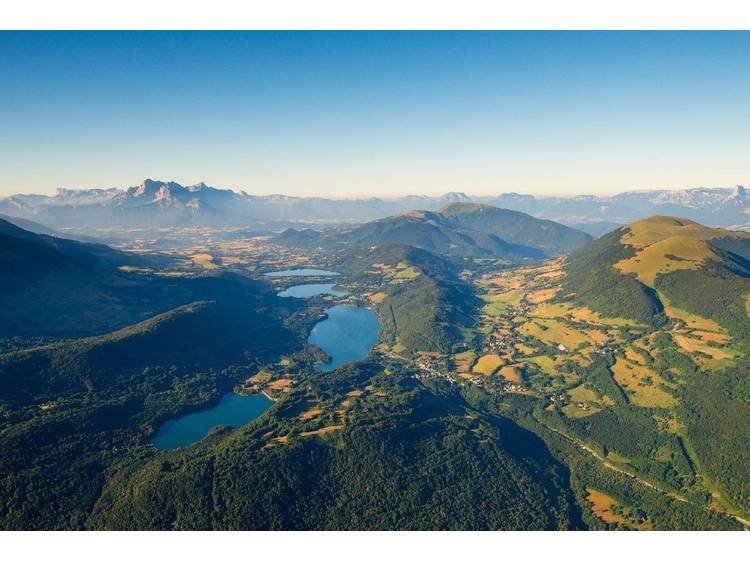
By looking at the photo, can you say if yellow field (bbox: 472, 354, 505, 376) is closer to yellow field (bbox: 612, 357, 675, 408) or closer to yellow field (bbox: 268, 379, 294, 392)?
yellow field (bbox: 612, 357, 675, 408)

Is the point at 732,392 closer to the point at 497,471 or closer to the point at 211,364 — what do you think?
the point at 497,471

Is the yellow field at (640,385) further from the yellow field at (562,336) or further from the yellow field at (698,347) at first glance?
the yellow field at (562,336)

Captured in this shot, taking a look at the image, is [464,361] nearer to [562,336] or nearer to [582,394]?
[562,336]

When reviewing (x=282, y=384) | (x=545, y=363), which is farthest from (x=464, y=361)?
(x=282, y=384)

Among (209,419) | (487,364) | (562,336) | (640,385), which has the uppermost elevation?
(562,336)

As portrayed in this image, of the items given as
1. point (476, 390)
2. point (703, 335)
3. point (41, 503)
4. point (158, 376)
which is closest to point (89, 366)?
point (158, 376)

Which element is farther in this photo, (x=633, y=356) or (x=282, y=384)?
(x=633, y=356)
